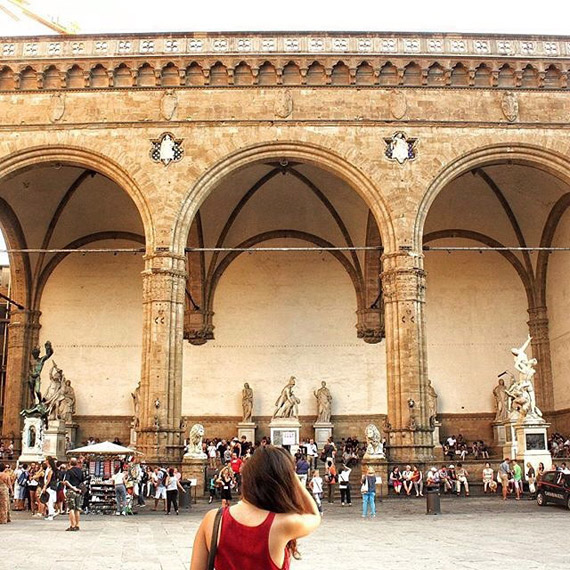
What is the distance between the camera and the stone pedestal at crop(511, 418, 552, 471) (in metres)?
18.0

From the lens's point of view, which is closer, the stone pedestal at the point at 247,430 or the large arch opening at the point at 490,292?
the large arch opening at the point at 490,292

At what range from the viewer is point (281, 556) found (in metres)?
2.37

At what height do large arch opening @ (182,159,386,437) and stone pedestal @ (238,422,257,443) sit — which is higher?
large arch opening @ (182,159,386,437)

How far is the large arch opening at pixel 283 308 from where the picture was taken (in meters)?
26.1

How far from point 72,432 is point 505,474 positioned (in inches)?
618

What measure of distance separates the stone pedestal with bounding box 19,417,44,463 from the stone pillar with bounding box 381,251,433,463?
915 cm

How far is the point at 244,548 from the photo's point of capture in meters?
2.36

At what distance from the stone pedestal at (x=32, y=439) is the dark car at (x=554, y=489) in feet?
40.2

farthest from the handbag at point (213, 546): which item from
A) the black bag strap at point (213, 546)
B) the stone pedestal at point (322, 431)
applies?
the stone pedestal at point (322, 431)

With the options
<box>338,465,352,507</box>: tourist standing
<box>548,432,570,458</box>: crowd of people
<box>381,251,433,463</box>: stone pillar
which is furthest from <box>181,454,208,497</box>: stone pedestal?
<box>548,432,570,458</box>: crowd of people

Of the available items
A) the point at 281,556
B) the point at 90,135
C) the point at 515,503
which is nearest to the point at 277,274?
the point at 90,135

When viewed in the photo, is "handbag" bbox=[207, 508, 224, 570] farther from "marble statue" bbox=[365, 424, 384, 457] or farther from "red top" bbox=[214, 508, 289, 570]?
"marble statue" bbox=[365, 424, 384, 457]

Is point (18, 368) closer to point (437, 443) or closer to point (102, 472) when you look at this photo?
point (102, 472)

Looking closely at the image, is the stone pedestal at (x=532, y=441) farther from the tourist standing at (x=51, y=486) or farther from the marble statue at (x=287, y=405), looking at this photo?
the tourist standing at (x=51, y=486)
